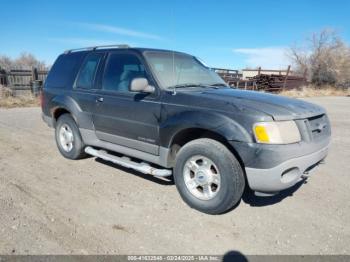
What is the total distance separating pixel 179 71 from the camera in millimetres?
4391

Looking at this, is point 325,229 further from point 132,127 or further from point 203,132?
point 132,127

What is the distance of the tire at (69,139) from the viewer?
5188 mm

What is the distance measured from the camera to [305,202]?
12.5ft

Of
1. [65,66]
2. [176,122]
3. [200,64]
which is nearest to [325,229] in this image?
[176,122]

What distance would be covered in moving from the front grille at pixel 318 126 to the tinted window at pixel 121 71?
2.24m

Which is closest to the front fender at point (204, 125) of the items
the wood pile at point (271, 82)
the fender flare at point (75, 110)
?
the fender flare at point (75, 110)

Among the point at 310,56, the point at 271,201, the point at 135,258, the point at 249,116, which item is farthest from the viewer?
the point at 310,56

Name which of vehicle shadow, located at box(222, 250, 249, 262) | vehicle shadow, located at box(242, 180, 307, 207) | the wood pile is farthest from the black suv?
the wood pile

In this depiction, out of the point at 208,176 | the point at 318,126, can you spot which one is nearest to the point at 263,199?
the point at 208,176

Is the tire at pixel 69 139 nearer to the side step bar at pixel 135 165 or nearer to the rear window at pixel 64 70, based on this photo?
the side step bar at pixel 135 165

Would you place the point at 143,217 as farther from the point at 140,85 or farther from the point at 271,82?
the point at 271,82

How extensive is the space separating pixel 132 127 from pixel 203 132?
1094 mm

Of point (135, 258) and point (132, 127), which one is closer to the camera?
point (135, 258)

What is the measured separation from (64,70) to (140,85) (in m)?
2.41
